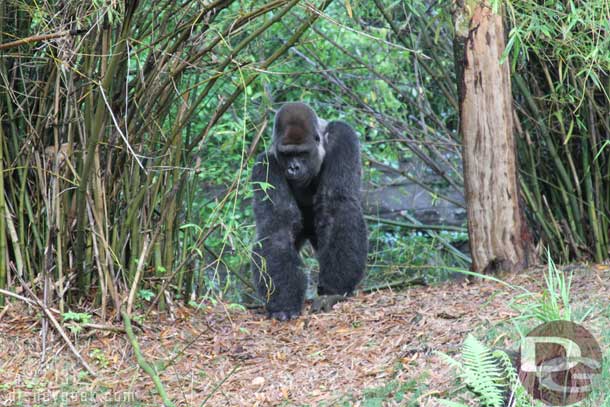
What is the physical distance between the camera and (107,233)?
3.87m

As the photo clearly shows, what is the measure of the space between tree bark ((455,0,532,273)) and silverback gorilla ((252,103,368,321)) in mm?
699

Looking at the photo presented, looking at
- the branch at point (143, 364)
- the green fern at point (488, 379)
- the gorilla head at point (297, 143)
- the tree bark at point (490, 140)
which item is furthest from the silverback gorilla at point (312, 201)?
the green fern at point (488, 379)

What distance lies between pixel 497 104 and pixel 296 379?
1967mm

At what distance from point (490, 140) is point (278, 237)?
1246 millimetres

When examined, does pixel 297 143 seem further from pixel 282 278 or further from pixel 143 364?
pixel 143 364

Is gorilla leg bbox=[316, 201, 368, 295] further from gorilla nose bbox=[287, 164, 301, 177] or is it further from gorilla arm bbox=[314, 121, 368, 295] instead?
gorilla nose bbox=[287, 164, 301, 177]

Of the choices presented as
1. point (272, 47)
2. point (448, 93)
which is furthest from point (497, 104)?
point (272, 47)

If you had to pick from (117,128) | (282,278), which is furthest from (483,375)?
(282,278)

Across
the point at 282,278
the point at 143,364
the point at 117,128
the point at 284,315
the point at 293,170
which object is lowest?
the point at 284,315

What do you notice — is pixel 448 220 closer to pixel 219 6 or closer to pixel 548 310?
pixel 219 6

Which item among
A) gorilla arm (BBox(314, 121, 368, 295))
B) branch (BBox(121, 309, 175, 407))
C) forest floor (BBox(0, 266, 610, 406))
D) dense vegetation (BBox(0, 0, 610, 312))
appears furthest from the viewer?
gorilla arm (BBox(314, 121, 368, 295))

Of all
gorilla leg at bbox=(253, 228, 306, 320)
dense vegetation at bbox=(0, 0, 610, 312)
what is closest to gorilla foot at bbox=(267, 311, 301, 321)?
gorilla leg at bbox=(253, 228, 306, 320)

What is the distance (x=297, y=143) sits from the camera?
4785mm

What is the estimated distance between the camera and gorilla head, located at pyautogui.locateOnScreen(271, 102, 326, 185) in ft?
15.7
